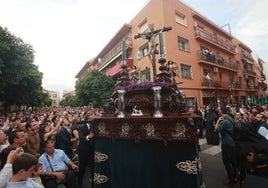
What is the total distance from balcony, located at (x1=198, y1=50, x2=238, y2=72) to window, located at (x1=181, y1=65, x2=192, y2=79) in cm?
208

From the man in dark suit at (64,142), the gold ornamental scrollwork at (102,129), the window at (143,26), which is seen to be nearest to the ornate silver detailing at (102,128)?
the gold ornamental scrollwork at (102,129)

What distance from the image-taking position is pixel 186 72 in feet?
63.2

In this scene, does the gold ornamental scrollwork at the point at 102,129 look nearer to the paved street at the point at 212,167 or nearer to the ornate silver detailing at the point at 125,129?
the ornate silver detailing at the point at 125,129

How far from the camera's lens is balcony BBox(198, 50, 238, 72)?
21023 millimetres

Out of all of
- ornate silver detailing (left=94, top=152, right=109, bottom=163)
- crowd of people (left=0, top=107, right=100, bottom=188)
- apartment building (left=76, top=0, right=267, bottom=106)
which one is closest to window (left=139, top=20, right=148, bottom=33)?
apartment building (left=76, top=0, right=267, bottom=106)

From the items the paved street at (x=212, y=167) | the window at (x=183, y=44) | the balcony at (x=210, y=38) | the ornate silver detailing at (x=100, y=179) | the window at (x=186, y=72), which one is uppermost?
the balcony at (x=210, y=38)

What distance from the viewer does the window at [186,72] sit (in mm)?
18777

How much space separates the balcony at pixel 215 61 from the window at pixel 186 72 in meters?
2.08

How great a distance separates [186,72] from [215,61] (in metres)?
6.30

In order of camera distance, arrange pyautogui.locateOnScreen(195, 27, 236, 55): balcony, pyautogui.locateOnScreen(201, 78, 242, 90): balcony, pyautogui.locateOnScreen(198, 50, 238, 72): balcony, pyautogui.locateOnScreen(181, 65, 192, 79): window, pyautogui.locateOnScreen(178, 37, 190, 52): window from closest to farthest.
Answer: pyautogui.locateOnScreen(181, 65, 192, 79): window → pyautogui.locateOnScreen(178, 37, 190, 52): window → pyautogui.locateOnScreen(201, 78, 242, 90): balcony → pyautogui.locateOnScreen(198, 50, 238, 72): balcony → pyautogui.locateOnScreen(195, 27, 236, 55): balcony

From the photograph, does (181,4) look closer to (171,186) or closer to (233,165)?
(233,165)

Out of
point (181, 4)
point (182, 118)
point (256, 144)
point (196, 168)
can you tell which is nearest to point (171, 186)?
point (196, 168)

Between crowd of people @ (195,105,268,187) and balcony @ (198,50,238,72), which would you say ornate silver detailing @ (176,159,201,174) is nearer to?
crowd of people @ (195,105,268,187)

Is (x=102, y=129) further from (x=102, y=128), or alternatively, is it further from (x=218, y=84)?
(x=218, y=84)
